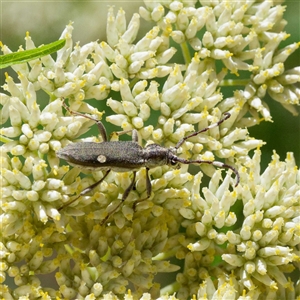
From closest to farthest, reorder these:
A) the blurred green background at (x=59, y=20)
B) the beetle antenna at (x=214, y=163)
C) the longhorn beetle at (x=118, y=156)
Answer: the longhorn beetle at (x=118, y=156) < the beetle antenna at (x=214, y=163) < the blurred green background at (x=59, y=20)

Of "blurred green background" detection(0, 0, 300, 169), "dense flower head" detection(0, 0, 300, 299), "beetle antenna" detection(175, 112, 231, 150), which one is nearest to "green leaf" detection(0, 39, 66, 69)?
"dense flower head" detection(0, 0, 300, 299)

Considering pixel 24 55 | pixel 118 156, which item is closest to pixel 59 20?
pixel 24 55

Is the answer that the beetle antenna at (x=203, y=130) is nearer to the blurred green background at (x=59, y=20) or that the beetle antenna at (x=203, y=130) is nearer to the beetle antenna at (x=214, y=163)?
the beetle antenna at (x=214, y=163)

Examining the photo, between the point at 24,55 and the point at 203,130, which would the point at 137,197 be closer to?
the point at 203,130

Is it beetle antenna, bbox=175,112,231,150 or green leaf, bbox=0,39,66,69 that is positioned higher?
green leaf, bbox=0,39,66,69

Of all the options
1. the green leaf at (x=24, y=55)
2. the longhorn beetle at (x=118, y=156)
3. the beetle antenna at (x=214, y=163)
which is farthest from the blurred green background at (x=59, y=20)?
the green leaf at (x=24, y=55)

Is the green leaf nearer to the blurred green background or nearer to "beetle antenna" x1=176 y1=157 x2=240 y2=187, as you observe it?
"beetle antenna" x1=176 y1=157 x2=240 y2=187
